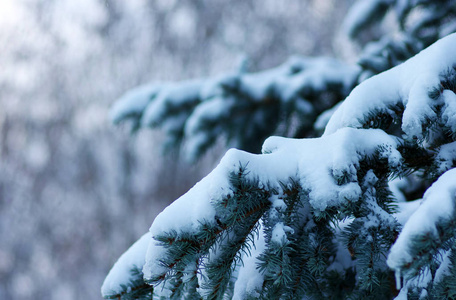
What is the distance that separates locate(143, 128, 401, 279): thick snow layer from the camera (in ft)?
2.10

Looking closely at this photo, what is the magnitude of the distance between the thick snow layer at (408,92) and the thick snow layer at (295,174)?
6 centimetres

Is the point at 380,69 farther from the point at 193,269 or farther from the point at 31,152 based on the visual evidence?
the point at 31,152

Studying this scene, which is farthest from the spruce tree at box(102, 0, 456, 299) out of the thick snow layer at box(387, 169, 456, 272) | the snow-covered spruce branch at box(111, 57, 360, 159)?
the snow-covered spruce branch at box(111, 57, 360, 159)

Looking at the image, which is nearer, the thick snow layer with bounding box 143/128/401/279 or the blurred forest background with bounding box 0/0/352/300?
the thick snow layer with bounding box 143/128/401/279

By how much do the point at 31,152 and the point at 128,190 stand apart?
7.22 feet

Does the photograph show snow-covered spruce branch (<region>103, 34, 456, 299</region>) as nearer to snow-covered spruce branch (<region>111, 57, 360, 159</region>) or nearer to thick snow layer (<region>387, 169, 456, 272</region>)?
thick snow layer (<region>387, 169, 456, 272</region>)

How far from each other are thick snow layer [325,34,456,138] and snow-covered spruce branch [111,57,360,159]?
2.87ft

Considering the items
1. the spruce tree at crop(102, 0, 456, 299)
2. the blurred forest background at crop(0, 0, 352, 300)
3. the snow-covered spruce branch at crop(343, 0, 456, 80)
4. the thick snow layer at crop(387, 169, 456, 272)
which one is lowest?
the thick snow layer at crop(387, 169, 456, 272)

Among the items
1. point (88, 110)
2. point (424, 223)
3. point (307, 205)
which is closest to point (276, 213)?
point (307, 205)

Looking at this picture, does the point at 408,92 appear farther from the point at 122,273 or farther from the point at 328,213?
the point at 122,273

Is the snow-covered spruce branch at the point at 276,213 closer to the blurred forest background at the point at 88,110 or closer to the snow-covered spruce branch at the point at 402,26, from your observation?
the snow-covered spruce branch at the point at 402,26

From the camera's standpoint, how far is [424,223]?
0.50 meters

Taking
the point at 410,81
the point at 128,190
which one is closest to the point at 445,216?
the point at 410,81

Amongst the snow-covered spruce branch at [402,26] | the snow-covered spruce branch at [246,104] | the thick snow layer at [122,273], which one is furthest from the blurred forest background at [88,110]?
the thick snow layer at [122,273]
